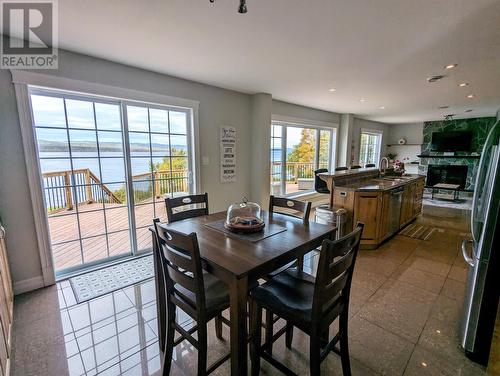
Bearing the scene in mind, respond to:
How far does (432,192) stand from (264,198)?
243 inches

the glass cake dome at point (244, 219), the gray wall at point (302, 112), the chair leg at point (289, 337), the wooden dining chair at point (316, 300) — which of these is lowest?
the chair leg at point (289, 337)

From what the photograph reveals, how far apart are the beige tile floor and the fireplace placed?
6.41m

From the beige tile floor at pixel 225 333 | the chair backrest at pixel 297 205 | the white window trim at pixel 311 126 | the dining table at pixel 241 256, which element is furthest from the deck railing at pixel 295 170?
the dining table at pixel 241 256

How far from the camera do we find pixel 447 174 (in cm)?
770

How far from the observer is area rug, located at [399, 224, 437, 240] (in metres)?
4.02

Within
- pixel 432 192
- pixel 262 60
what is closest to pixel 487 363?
pixel 262 60

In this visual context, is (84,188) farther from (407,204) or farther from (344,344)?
(407,204)

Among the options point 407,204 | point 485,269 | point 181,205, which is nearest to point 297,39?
point 181,205

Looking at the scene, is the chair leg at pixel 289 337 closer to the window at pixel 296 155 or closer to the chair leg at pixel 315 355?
the chair leg at pixel 315 355

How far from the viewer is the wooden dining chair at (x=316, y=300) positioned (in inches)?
45.6

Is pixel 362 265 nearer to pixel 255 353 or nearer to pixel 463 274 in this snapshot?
pixel 463 274

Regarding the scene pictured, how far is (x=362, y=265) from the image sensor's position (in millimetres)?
2980

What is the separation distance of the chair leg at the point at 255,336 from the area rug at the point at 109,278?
65.2 inches

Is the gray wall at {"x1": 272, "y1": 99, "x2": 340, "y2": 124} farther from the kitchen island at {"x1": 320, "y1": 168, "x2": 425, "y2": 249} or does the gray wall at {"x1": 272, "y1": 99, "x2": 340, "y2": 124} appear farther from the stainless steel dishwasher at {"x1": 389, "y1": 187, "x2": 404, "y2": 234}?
the stainless steel dishwasher at {"x1": 389, "y1": 187, "x2": 404, "y2": 234}
